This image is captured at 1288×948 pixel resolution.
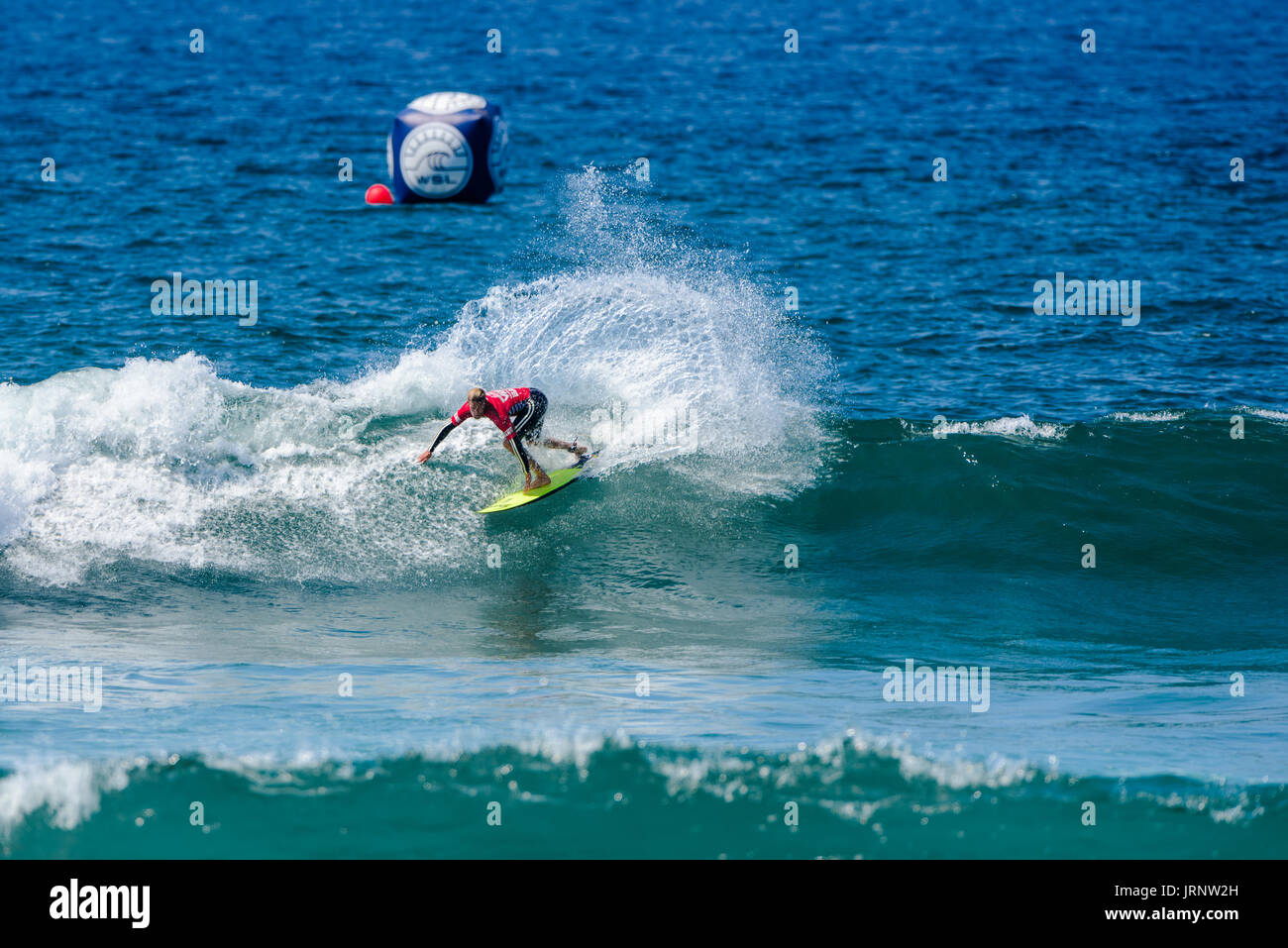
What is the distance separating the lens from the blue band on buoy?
1451 cm

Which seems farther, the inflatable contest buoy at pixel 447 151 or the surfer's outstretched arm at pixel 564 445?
the surfer's outstretched arm at pixel 564 445

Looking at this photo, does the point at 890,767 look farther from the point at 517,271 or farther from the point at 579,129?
the point at 579,129

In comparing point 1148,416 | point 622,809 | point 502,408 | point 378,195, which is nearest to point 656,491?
point 502,408

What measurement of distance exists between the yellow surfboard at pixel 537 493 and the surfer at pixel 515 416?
0.11 meters

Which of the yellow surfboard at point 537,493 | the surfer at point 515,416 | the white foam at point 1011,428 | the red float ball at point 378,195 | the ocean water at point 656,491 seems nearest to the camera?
the ocean water at point 656,491

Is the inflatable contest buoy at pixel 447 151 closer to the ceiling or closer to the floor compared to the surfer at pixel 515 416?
closer to the ceiling

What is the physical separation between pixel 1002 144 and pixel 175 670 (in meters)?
26.4

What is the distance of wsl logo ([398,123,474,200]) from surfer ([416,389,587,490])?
7.59ft

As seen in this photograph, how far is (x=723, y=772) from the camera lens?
28.2ft

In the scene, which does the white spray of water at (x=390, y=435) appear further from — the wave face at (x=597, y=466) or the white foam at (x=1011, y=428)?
the white foam at (x=1011, y=428)

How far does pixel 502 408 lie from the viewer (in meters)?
14.8

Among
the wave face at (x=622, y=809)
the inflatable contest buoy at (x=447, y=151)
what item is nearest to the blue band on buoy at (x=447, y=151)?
the inflatable contest buoy at (x=447, y=151)

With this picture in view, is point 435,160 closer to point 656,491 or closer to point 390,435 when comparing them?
point 390,435

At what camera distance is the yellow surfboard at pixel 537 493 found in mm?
15484
